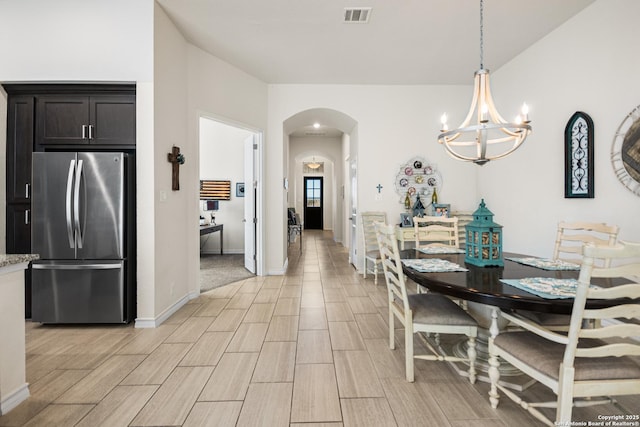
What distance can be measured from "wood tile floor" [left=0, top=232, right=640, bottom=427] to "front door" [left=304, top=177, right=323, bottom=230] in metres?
10.2

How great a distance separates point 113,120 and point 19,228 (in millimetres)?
1388

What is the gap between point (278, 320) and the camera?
315cm

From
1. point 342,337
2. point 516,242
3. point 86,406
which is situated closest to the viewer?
point 86,406

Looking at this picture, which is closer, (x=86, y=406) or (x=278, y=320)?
(x=86, y=406)

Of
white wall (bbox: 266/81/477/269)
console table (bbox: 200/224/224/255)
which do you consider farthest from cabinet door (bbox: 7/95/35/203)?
console table (bbox: 200/224/224/255)

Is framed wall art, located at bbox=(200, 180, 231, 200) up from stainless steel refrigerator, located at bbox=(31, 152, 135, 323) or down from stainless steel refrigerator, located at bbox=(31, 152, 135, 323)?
up

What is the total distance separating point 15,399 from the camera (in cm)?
181

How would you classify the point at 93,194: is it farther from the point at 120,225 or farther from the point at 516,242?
the point at 516,242

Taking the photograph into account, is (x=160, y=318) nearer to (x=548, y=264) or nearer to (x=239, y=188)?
(x=548, y=264)

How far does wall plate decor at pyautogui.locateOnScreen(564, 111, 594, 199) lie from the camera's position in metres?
3.11

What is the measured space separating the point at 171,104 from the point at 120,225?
1358 millimetres

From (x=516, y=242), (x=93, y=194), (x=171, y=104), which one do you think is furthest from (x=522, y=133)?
(x=93, y=194)

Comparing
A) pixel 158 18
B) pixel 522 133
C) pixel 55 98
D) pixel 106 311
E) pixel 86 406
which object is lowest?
pixel 86 406

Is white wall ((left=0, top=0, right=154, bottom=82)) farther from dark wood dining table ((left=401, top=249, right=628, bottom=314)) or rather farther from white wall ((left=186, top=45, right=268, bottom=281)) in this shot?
dark wood dining table ((left=401, top=249, right=628, bottom=314))
